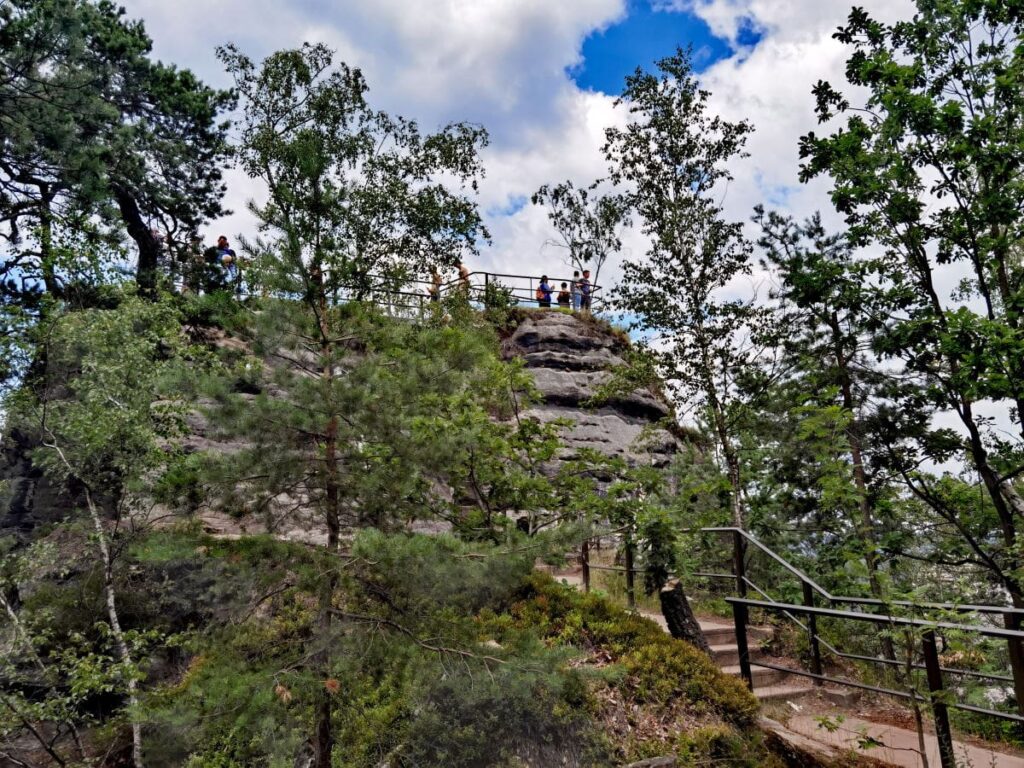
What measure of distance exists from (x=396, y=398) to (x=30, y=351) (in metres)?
7.95

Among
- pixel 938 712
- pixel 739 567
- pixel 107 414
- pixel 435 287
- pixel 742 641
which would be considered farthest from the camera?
pixel 435 287

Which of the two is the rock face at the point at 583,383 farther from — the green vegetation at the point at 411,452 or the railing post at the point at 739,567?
the railing post at the point at 739,567

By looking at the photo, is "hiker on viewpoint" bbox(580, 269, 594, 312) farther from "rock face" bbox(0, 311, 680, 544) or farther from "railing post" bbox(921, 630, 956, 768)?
"railing post" bbox(921, 630, 956, 768)

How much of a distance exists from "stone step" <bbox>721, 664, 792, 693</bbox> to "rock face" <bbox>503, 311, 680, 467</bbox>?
10.3m

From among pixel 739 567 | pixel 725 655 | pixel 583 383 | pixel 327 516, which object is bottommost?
pixel 725 655

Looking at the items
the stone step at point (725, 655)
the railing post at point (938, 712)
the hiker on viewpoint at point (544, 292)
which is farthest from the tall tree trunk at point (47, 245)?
the hiker on viewpoint at point (544, 292)

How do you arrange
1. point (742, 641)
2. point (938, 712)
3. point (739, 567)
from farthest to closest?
point (739, 567)
point (742, 641)
point (938, 712)

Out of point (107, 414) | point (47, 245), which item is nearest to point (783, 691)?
point (107, 414)

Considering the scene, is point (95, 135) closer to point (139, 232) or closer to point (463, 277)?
point (139, 232)

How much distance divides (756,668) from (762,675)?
110 mm

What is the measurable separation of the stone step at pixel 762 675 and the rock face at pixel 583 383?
10307mm

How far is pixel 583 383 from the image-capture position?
64.4 ft

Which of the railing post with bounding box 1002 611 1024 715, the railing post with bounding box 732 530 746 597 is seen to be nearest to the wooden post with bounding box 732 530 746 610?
the railing post with bounding box 732 530 746 597

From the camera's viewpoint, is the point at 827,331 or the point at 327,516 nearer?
the point at 327,516
